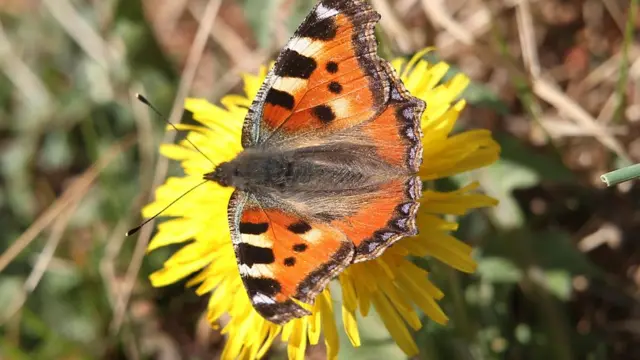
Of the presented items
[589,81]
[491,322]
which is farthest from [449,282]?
[589,81]

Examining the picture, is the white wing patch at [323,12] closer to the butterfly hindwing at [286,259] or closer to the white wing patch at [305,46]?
the white wing patch at [305,46]

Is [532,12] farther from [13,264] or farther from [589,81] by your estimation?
[13,264]

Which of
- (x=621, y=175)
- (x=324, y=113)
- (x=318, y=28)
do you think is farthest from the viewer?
(x=324, y=113)

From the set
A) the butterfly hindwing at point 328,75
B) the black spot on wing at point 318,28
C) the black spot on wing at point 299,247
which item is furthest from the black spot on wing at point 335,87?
the black spot on wing at point 299,247

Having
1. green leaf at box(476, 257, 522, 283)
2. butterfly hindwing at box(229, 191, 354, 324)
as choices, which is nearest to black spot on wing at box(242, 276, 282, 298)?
butterfly hindwing at box(229, 191, 354, 324)

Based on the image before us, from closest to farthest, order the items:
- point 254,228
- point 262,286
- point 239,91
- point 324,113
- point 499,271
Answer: point 262,286, point 254,228, point 324,113, point 499,271, point 239,91

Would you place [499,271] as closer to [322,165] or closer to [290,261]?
[322,165]

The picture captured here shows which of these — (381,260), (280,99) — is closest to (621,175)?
(381,260)
